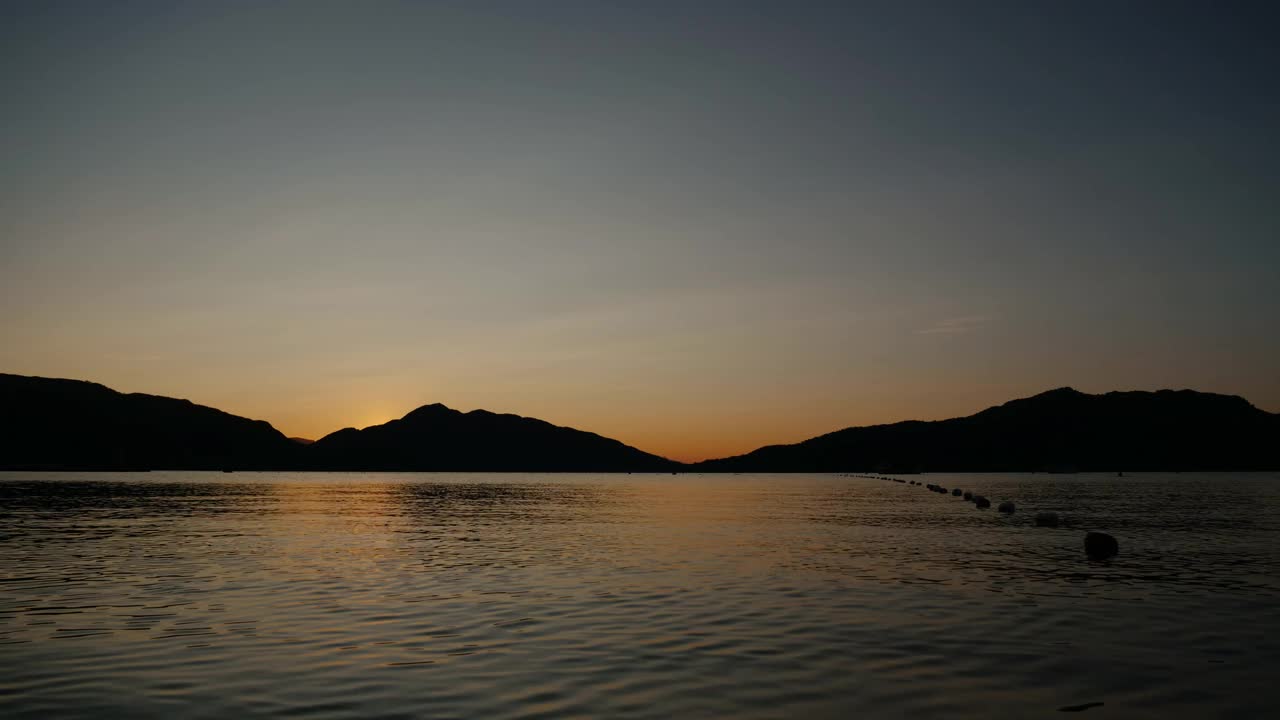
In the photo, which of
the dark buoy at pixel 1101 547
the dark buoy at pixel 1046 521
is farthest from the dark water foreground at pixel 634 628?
the dark buoy at pixel 1046 521

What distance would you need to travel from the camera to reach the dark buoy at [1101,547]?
37156 mm

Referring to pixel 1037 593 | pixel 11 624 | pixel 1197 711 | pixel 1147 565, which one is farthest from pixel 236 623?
pixel 1147 565

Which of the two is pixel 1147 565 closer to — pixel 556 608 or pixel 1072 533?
pixel 1072 533

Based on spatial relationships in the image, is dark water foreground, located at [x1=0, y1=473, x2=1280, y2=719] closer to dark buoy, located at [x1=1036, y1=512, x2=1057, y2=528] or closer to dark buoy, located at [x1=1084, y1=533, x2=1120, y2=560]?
dark buoy, located at [x1=1084, y1=533, x2=1120, y2=560]

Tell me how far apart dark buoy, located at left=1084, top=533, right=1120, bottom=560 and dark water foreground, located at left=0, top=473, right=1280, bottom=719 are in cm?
100

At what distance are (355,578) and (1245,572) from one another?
31.9 m

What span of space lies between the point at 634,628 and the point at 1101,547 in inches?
1002

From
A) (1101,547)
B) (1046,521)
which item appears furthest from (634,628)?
(1046,521)

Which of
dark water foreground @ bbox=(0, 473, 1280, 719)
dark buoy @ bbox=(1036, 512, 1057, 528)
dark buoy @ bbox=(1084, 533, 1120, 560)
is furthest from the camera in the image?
dark buoy @ bbox=(1036, 512, 1057, 528)

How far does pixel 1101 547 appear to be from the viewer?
3731 centimetres

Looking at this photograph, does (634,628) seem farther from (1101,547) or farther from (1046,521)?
(1046,521)

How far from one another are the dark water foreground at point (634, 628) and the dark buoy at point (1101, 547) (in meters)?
1.00

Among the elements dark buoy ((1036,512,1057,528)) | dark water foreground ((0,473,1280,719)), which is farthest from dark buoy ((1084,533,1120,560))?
dark buoy ((1036,512,1057,528))

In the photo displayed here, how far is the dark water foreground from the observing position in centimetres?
1447
